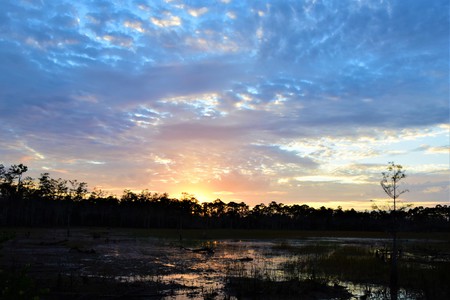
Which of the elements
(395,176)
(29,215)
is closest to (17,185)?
(29,215)

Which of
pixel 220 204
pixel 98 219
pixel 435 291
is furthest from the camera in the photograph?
pixel 220 204

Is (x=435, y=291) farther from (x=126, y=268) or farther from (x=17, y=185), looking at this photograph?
(x=17, y=185)

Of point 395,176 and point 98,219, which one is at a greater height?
point 395,176

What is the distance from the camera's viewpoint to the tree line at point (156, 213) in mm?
109250

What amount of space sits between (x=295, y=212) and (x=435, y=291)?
6483 inches

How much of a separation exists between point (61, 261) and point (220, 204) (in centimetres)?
14704

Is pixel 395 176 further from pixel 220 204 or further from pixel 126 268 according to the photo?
pixel 220 204

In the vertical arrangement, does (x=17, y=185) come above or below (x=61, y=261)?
above

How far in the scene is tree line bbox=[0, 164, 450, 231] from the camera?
109 meters

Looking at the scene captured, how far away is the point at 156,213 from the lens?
12862cm

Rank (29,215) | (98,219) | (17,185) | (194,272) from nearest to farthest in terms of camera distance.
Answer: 1. (194,272)
2. (29,215)
3. (17,185)
4. (98,219)

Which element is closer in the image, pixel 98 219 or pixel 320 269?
pixel 320 269

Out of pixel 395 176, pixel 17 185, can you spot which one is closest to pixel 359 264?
pixel 395 176

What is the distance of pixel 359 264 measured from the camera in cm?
2908
